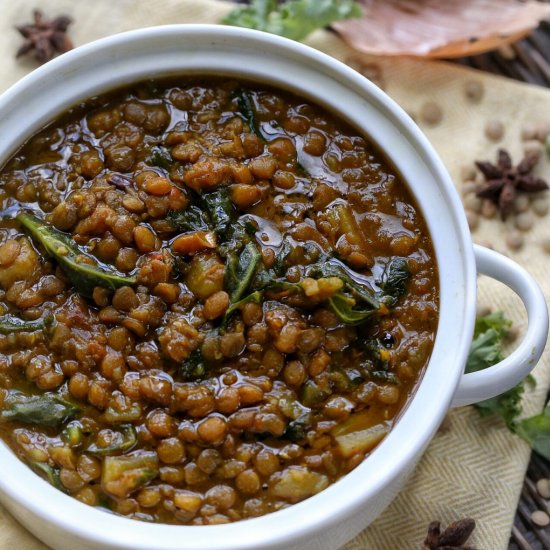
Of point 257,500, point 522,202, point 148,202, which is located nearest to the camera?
point 257,500

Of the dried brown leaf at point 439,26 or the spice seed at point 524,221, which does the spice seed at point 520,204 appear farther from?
the dried brown leaf at point 439,26

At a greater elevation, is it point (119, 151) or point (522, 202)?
point (119, 151)

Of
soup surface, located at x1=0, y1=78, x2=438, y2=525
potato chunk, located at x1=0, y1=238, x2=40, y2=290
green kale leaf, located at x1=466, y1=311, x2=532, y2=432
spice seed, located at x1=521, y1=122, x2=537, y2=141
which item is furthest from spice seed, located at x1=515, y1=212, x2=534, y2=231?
potato chunk, located at x1=0, y1=238, x2=40, y2=290

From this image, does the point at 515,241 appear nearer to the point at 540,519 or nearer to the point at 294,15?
the point at 540,519

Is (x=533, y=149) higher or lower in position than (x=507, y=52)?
lower

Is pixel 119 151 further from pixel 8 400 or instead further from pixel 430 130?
pixel 430 130

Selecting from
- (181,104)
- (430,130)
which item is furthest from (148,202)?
(430,130)

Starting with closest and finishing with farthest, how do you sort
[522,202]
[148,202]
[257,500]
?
[257,500] → [148,202] → [522,202]

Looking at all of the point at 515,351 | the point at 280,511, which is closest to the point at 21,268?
the point at 280,511
